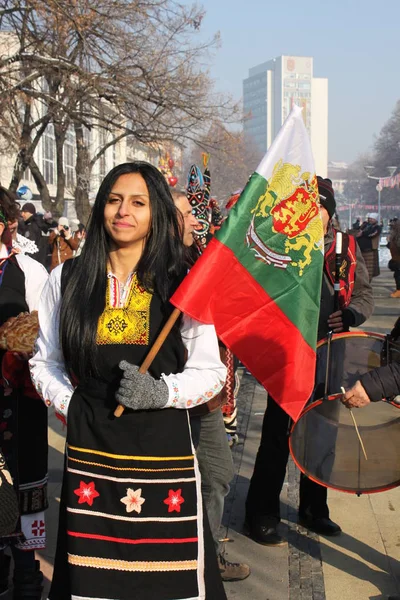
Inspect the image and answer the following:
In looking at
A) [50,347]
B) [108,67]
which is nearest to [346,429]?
[50,347]

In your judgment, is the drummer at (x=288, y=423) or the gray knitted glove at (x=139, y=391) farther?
the drummer at (x=288, y=423)

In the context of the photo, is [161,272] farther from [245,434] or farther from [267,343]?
[245,434]

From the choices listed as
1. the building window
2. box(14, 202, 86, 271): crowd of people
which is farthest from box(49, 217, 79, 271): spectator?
the building window

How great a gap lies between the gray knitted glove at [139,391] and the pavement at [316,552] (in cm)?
173

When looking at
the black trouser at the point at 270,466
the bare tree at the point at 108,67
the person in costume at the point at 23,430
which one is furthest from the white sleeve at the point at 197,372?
the bare tree at the point at 108,67

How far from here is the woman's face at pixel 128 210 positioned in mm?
2637

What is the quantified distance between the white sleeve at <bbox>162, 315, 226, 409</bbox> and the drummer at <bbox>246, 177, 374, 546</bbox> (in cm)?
168

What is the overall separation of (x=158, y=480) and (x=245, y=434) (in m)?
4.05

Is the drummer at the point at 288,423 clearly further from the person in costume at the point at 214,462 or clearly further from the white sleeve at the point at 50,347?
the white sleeve at the point at 50,347

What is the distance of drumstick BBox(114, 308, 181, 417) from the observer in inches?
96.5

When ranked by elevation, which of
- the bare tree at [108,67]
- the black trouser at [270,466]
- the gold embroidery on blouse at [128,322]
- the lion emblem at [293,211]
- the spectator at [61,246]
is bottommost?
the black trouser at [270,466]

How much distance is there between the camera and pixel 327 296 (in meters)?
4.27

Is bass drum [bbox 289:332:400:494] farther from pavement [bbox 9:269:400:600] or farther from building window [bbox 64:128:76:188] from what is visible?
building window [bbox 64:128:76:188]

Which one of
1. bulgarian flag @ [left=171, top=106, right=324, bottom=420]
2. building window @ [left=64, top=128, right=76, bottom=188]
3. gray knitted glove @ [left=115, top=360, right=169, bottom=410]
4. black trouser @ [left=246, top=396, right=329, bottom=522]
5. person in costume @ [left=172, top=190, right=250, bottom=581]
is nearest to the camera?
gray knitted glove @ [left=115, top=360, right=169, bottom=410]
